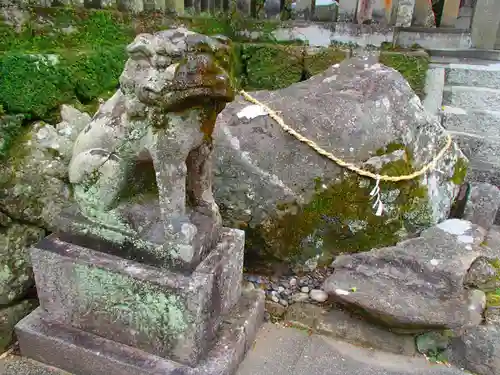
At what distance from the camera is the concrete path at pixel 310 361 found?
206 centimetres

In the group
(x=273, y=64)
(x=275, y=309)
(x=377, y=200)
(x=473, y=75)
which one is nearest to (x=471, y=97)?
(x=473, y=75)

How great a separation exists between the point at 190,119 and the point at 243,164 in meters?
0.92

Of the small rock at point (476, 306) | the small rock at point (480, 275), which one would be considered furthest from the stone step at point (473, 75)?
the small rock at point (476, 306)

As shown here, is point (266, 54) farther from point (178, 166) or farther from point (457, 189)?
point (178, 166)

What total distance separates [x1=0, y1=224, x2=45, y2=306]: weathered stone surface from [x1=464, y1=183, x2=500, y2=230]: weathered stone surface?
8.75 feet

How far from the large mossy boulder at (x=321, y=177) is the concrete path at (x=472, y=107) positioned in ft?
3.48

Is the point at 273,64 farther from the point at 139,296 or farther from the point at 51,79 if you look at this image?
the point at 139,296

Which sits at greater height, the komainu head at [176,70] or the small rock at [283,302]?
the komainu head at [176,70]

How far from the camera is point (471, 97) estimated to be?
12.0ft

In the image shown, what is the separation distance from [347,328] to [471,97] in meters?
2.40

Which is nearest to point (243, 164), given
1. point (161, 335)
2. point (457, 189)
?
point (161, 335)

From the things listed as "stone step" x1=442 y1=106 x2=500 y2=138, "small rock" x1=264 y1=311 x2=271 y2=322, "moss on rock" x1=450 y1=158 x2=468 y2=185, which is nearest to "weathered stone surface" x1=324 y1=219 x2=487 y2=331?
"small rock" x1=264 y1=311 x2=271 y2=322

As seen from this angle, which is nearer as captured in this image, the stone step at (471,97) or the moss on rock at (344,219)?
the moss on rock at (344,219)

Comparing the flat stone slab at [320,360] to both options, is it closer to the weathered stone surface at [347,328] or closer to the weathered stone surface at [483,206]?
the weathered stone surface at [347,328]
